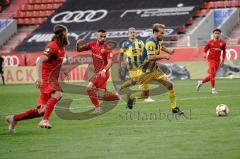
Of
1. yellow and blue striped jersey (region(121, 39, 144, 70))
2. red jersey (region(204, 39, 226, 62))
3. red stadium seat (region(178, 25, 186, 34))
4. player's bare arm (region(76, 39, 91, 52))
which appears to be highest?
player's bare arm (region(76, 39, 91, 52))

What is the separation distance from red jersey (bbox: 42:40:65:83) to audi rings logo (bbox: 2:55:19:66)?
30748 millimetres

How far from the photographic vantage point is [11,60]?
44625 millimetres

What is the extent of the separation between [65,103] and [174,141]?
12.1 meters

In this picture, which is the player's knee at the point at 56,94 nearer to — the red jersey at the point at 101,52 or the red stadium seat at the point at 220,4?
the red jersey at the point at 101,52

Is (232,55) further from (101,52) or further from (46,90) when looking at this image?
(46,90)

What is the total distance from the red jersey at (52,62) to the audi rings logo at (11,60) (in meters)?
30.7

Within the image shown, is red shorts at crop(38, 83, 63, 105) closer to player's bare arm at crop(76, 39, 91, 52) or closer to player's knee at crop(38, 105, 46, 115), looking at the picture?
player's knee at crop(38, 105, 46, 115)

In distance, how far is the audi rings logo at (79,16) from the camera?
5081 cm

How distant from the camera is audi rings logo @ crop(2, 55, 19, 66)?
44.4m

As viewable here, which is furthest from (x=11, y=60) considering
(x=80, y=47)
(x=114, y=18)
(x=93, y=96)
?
(x=80, y=47)

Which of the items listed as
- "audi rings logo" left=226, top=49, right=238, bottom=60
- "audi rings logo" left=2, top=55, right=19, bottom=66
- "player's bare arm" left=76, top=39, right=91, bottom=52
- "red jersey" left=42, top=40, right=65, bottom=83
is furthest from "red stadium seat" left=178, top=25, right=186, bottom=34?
"red jersey" left=42, top=40, right=65, bottom=83

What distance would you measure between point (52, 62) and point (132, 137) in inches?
96.9

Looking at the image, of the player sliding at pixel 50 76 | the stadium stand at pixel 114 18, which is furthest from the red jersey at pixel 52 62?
the stadium stand at pixel 114 18

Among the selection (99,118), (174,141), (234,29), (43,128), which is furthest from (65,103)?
(234,29)
